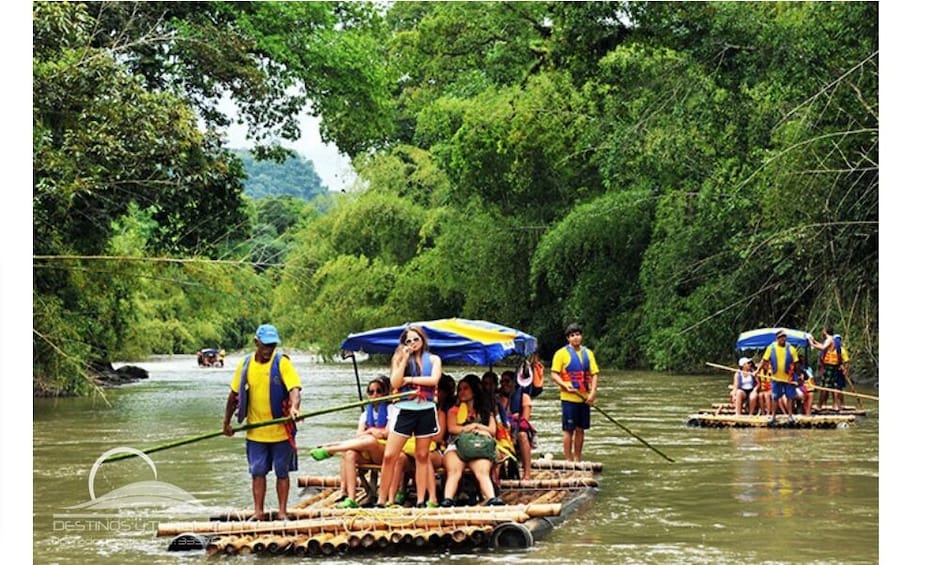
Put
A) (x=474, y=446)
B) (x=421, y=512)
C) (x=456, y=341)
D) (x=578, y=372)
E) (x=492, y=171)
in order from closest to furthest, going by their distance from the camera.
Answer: (x=421, y=512) < (x=474, y=446) < (x=456, y=341) < (x=578, y=372) < (x=492, y=171)

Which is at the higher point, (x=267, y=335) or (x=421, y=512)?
(x=267, y=335)

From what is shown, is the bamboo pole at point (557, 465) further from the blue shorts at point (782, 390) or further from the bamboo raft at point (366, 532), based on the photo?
the blue shorts at point (782, 390)

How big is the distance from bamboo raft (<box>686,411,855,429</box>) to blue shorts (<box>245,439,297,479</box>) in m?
11.3

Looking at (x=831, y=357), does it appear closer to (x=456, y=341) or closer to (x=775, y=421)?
(x=775, y=421)

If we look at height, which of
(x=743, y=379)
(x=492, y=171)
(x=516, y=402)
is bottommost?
(x=743, y=379)

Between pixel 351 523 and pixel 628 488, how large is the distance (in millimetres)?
4550

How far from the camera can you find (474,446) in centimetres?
1146

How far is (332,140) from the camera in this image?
3738 centimetres

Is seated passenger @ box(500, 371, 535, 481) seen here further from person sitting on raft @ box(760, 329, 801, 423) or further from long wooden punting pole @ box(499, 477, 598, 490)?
person sitting on raft @ box(760, 329, 801, 423)

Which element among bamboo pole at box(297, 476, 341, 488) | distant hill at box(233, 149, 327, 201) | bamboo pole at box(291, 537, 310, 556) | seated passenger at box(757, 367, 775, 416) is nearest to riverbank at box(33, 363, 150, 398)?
seated passenger at box(757, 367, 775, 416)

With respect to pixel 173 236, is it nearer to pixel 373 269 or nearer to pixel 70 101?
pixel 70 101

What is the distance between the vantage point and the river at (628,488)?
34.9 ft

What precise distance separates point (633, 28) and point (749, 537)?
17.2 m

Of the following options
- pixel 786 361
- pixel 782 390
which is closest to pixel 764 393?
pixel 782 390
